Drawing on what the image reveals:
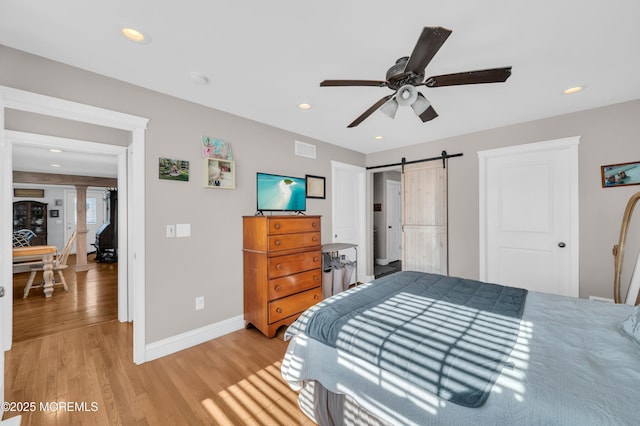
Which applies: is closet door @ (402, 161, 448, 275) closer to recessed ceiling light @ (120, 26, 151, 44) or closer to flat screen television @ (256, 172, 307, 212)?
flat screen television @ (256, 172, 307, 212)

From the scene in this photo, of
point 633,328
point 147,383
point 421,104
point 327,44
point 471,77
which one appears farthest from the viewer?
point 147,383

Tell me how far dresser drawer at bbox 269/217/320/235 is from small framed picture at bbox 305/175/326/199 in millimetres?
770

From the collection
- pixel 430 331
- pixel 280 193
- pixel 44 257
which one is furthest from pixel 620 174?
pixel 44 257

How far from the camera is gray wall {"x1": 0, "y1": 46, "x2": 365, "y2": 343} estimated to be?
6.58ft

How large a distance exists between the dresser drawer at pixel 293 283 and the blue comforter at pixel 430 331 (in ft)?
3.42

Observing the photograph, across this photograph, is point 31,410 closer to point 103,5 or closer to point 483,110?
point 103,5

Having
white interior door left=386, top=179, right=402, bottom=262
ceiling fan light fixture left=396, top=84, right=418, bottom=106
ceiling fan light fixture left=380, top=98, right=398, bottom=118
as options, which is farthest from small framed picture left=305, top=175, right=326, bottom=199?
white interior door left=386, top=179, right=402, bottom=262

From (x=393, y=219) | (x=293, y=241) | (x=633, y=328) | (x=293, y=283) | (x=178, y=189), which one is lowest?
(x=293, y=283)

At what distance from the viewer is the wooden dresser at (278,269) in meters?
2.68

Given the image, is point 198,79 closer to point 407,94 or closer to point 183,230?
point 183,230

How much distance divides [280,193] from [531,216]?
3208 mm

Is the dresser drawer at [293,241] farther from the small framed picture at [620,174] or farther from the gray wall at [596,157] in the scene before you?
the small framed picture at [620,174]

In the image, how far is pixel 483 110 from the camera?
2877 millimetres

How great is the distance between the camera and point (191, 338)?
2570mm
